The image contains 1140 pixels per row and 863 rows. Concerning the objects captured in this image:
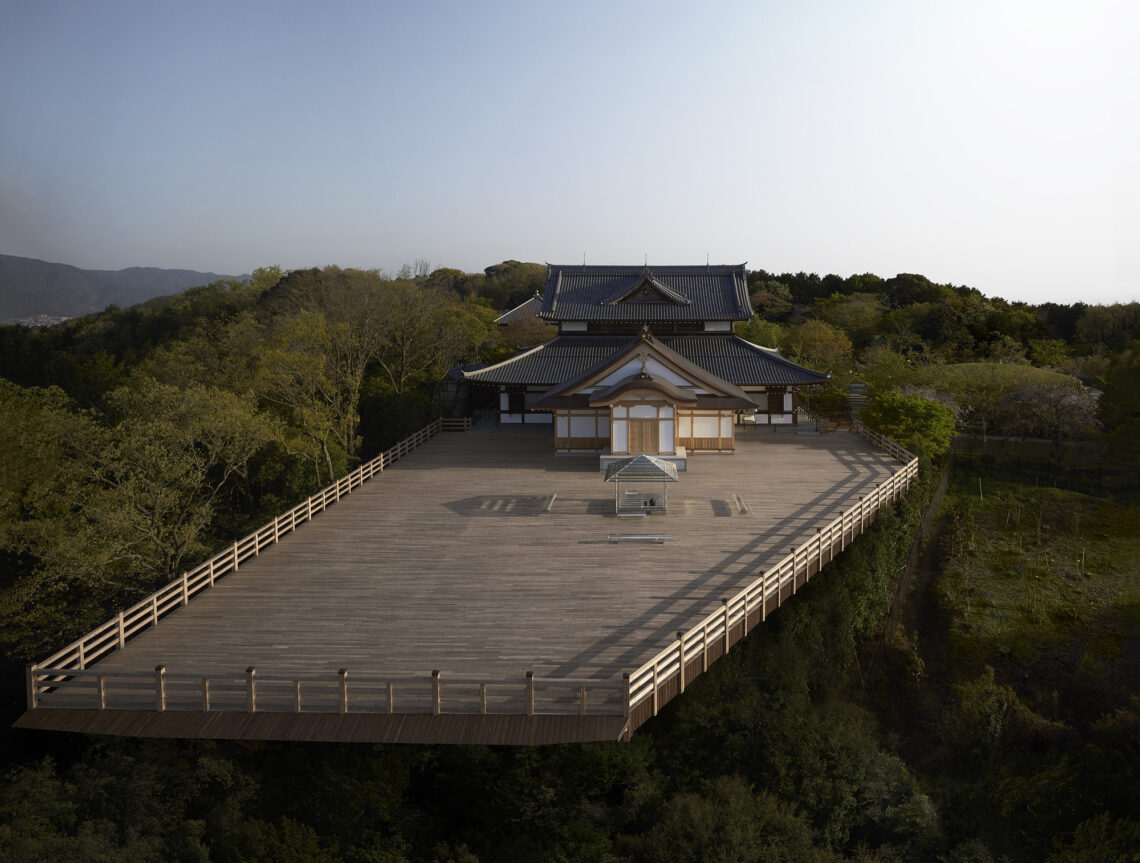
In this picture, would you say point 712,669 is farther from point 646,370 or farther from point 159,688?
point 646,370

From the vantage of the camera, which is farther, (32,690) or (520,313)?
(520,313)

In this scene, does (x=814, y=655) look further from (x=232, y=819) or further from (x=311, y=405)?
(x=311, y=405)

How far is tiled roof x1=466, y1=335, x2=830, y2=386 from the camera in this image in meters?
28.9

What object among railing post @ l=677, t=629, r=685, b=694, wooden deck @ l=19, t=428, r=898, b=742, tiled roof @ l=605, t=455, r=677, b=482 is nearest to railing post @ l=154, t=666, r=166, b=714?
wooden deck @ l=19, t=428, r=898, b=742

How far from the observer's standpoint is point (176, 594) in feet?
46.4

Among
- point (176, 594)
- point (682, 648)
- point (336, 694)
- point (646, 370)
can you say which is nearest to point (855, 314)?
point (646, 370)

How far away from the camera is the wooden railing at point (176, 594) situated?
11.4m

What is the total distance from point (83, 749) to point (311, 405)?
1439 cm

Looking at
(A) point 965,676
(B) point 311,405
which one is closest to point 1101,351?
(A) point 965,676

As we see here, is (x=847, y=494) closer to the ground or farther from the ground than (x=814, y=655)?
farther from the ground

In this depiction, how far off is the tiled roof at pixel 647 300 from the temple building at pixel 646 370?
52mm

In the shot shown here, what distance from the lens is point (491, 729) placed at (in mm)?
9984

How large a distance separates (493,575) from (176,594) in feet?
19.3

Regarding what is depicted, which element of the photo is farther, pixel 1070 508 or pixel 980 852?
pixel 1070 508
